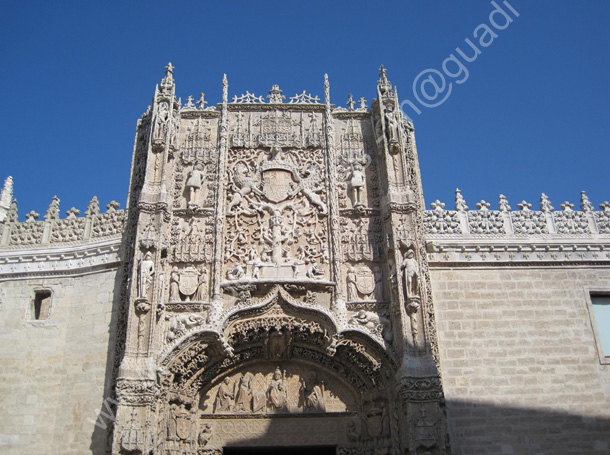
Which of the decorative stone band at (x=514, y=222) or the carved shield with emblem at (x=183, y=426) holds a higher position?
the decorative stone band at (x=514, y=222)

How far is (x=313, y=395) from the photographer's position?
1321 centimetres

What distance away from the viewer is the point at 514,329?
13.2 m

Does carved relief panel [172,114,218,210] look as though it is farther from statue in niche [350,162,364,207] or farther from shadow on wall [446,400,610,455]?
shadow on wall [446,400,610,455]

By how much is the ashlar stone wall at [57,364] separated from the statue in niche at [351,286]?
4.63 metres

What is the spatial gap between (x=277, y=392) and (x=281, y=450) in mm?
1103

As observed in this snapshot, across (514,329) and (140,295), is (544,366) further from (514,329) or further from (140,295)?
(140,295)

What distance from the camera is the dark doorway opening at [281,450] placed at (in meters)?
12.9

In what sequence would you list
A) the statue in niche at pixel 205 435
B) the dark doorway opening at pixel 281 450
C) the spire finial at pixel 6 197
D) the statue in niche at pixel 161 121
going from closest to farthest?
1. the statue in niche at pixel 205 435
2. the dark doorway opening at pixel 281 450
3. the statue in niche at pixel 161 121
4. the spire finial at pixel 6 197

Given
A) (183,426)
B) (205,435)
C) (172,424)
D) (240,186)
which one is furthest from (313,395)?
(240,186)

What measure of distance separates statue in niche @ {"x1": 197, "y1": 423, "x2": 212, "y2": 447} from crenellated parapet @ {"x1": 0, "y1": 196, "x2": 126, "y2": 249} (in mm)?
4397

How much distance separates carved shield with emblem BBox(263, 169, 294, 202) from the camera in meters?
14.4

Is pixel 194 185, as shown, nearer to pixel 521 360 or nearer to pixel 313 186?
pixel 313 186

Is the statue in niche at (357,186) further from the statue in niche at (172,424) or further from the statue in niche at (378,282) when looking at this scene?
the statue in niche at (172,424)

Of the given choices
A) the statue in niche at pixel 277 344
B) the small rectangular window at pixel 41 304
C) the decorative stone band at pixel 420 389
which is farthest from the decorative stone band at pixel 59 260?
the decorative stone band at pixel 420 389
